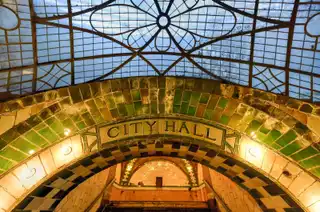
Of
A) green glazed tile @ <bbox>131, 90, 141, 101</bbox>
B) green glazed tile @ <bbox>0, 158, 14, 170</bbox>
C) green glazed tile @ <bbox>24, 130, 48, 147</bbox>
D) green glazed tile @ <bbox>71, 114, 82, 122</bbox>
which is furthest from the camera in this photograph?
green glazed tile @ <bbox>131, 90, 141, 101</bbox>

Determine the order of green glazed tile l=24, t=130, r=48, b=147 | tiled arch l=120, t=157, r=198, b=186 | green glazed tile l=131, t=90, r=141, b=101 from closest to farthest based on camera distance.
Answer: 1. green glazed tile l=24, t=130, r=48, b=147
2. green glazed tile l=131, t=90, r=141, b=101
3. tiled arch l=120, t=157, r=198, b=186

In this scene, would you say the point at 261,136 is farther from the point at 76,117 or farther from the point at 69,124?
the point at 69,124

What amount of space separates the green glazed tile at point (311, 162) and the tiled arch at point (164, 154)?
0.74 m

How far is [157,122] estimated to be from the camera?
22.4 feet

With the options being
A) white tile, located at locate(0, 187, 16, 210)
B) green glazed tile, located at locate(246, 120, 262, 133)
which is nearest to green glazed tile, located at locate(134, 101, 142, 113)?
green glazed tile, located at locate(246, 120, 262, 133)

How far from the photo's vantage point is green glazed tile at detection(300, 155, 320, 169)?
5.76 m

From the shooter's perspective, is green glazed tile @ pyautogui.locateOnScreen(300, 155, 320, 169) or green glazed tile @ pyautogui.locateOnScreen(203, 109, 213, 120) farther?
green glazed tile @ pyautogui.locateOnScreen(203, 109, 213, 120)

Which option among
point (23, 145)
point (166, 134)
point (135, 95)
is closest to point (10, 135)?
point (23, 145)

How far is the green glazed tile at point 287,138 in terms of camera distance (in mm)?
6008

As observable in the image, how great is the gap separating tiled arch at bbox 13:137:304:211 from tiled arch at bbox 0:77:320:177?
668 millimetres

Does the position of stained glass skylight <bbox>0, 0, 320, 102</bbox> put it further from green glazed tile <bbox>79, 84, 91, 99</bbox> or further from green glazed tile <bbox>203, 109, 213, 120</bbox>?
green glazed tile <bbox>203, 109, 213, 120</bbox>

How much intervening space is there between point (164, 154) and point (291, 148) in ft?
9.30

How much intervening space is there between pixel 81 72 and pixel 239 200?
19.8 ft

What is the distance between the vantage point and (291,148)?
6031 millimetres
